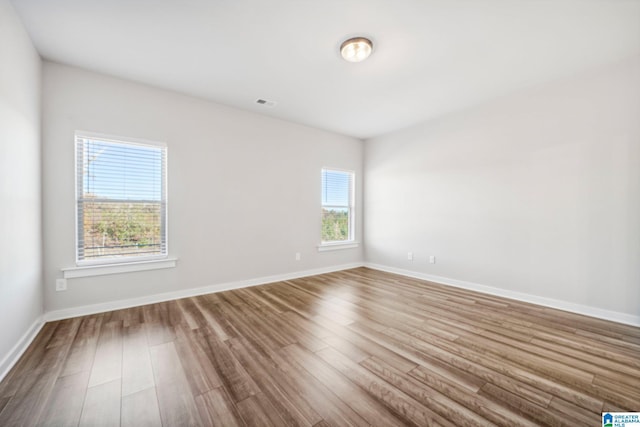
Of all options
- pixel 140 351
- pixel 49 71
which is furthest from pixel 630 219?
pixel 49 71

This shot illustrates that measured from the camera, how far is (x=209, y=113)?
367cm

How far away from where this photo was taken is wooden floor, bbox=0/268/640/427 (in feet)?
4.84

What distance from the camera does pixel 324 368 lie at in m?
1.90

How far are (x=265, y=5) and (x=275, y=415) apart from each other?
279 cm

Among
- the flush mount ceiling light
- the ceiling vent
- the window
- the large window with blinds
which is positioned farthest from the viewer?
the window

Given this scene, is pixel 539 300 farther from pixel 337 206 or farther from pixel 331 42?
pixel 331 42

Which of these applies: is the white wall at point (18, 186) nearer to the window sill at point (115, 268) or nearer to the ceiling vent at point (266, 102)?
the window sill at point (115, 268)

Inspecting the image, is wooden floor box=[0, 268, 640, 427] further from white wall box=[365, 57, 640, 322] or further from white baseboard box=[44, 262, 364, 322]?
white wall box=[365, 57, 640, 322]

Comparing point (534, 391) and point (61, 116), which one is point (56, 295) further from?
point (534, 391)

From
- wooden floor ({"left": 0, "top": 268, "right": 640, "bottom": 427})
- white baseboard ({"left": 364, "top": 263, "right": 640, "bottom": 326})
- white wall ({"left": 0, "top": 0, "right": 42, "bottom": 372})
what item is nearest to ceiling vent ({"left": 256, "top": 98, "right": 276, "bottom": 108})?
white wall ({"left": 0, "top": 0, "right": 42, "bottom": 372})

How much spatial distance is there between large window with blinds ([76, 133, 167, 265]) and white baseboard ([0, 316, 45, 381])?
66cm

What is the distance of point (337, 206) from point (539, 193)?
3133mm

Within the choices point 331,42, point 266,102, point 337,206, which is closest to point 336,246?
point 337,206

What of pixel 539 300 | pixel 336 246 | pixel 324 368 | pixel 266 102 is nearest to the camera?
pixel 324 368
